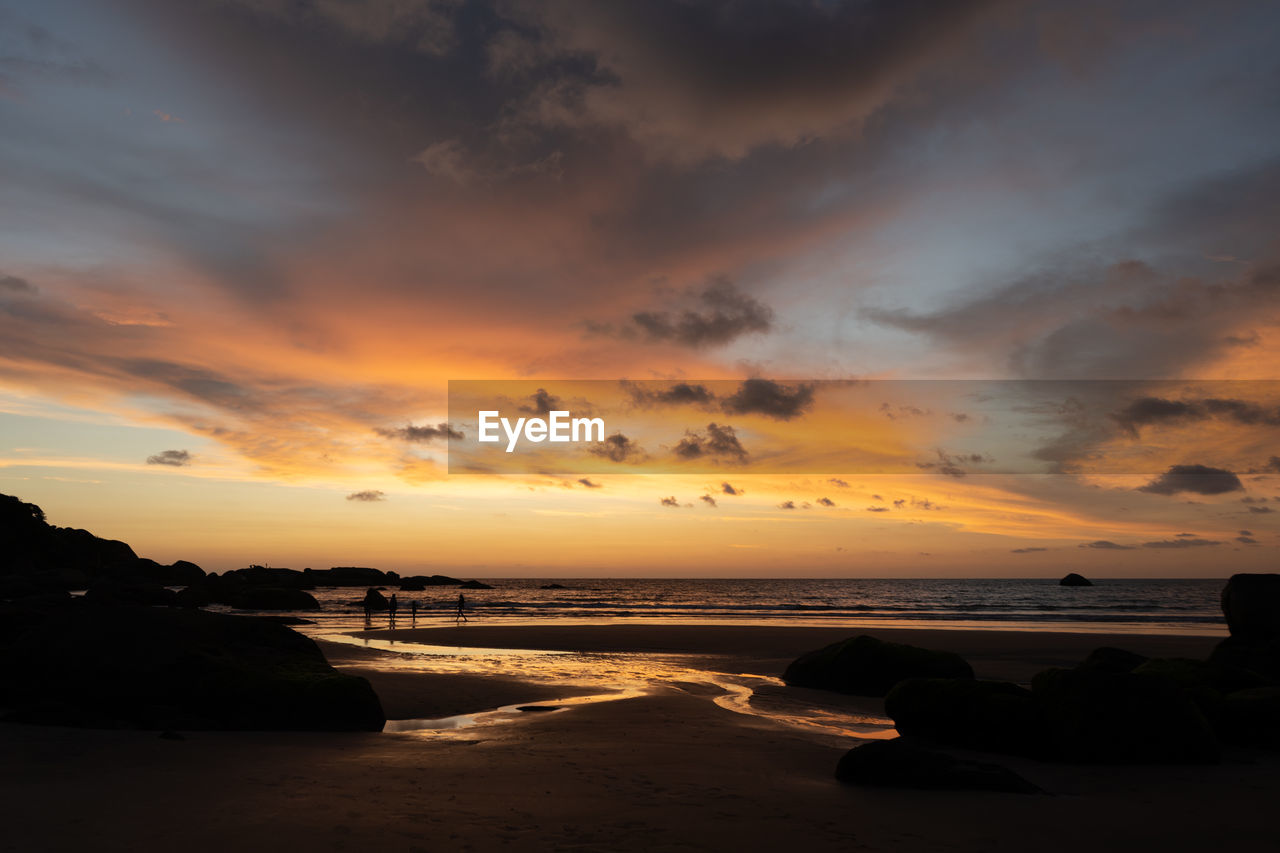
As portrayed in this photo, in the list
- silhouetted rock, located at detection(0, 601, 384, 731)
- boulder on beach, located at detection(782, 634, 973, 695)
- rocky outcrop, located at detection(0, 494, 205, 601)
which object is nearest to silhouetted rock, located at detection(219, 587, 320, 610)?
rocky outcrop, located at detection(0, 494, 205, 601)

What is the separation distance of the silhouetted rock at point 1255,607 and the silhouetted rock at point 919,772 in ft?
64.9

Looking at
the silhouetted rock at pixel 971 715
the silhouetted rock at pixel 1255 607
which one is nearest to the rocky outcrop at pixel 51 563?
the silhouetted rock at pixel 971 715

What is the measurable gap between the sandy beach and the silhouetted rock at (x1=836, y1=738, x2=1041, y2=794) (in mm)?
271

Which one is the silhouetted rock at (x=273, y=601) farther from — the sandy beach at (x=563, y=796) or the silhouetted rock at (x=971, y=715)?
the silhouetted rock at (x=971, y=715)

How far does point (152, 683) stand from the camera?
42.1 feet

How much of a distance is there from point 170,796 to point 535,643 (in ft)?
84.7

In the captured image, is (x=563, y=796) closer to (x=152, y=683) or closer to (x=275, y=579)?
(x=152, y=683)

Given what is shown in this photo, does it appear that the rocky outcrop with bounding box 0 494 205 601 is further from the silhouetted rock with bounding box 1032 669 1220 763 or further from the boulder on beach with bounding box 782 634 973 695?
the silhouetted rock with bounding box 1032 669 1220 763

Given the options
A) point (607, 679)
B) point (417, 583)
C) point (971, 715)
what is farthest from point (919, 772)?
point (417, 583)

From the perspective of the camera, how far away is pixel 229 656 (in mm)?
13898

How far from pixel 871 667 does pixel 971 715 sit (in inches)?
281

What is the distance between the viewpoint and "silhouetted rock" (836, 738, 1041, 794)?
9.54 metres

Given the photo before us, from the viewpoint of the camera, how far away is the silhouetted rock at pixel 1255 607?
2384 centimetres

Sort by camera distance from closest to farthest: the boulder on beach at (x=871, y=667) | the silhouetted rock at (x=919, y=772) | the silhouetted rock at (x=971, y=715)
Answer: the silhouetted rock at (x=919, y=772), the silhouetted rock at (x=971, y=715), the boulder on beach at (x=871, y=667)
